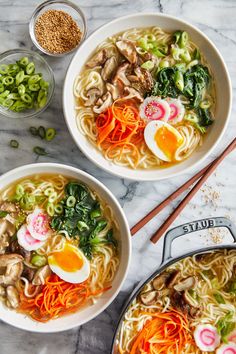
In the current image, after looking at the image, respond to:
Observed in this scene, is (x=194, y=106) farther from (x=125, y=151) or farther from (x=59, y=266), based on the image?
(x=59, y=266)

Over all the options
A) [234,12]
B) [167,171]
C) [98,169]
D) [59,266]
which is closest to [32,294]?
[59,266]

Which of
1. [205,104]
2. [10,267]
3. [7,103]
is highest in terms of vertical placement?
[205,104]

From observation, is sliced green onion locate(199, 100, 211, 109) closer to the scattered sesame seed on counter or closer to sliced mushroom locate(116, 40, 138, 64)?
sliced mushroom locate(116, 40, 138, 64)

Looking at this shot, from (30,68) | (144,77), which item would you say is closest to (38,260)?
(30,68)

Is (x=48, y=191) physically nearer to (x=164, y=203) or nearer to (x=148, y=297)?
(x=164, y=203)

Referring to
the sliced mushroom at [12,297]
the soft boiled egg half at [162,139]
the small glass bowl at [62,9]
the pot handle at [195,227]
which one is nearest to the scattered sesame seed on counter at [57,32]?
the small glass bowl at [62,9]

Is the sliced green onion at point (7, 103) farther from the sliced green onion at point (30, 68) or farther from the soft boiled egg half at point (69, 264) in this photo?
the soft boiled egg half at point (69, 264)
